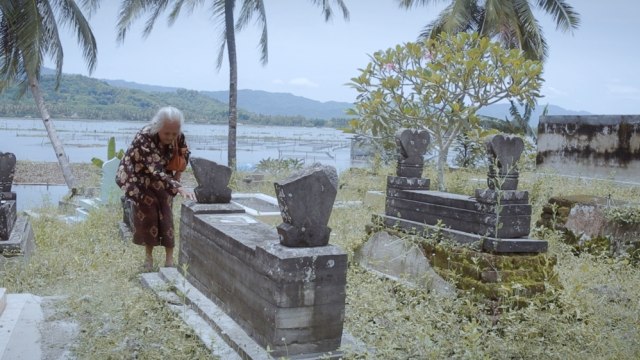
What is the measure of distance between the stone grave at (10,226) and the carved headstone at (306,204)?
3731 mm

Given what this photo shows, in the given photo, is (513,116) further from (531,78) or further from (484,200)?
(484,200)

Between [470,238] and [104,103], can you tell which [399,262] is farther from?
[104,103]

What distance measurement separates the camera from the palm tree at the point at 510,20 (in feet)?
52.3

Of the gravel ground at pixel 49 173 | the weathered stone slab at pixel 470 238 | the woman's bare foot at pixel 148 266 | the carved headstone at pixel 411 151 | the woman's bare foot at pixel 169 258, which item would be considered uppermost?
the carved headstone at pixel 411 151

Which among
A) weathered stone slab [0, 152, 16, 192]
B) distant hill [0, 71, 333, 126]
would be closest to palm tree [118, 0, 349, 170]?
weathered stone slab [0, 152, 16, 192]

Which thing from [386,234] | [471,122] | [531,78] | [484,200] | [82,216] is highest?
[531,78]

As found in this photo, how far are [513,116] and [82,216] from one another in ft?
50.9

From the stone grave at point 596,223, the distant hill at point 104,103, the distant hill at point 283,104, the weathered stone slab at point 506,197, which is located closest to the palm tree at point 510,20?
the stone grave at point 596,223

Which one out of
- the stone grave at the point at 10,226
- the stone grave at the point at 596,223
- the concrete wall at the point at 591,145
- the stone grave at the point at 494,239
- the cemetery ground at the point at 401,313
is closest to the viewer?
the cemetery ground at the point at 401,313

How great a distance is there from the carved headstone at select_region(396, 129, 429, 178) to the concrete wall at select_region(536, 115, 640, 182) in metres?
4.73

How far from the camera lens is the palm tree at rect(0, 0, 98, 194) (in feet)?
45.4

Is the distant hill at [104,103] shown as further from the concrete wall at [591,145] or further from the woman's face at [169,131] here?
the woman's face at [169,131]

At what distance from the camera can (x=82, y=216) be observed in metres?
10.3

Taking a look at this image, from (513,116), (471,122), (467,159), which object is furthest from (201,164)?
(513,116)
